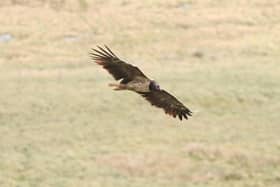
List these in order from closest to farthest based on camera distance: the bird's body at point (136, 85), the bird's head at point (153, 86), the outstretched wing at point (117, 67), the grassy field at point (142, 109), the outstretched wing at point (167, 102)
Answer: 1. the bird's body at point (136, 85)
2. the outstretched wing at point (117, 67)
3. the bird's head at point (153, 86)
4. the outstretched wing at point (167, 102)
5. the grassy field at point (142, 109)

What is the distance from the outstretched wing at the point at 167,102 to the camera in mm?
8695

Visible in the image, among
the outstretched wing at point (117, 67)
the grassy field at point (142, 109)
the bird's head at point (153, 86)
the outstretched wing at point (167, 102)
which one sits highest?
the outstretched wing at point (117, 67)

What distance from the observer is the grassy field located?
21.5 m

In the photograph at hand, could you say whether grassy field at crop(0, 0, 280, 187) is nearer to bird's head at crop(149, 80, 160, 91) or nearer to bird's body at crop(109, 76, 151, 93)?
bird's head at crop(149, 80, 160, 91)

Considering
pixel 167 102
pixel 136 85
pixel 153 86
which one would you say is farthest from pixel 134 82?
pixel 167 102

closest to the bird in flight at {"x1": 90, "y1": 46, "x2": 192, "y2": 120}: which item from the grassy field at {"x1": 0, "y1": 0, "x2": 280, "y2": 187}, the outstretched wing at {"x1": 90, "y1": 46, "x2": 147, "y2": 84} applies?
the outstretched wing at {"x1": 90, "y1": 46, "x2": 147, "y2": 84}

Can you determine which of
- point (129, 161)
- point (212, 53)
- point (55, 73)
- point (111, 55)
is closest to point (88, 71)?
point (55, 73)

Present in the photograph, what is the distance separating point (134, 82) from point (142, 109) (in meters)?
19.8

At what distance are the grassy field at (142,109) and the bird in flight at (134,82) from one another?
37.9 feet

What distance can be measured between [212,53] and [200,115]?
52.6 ft

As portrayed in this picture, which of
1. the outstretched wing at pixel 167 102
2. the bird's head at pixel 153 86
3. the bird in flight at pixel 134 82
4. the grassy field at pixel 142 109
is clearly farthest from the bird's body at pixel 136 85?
the grassy field at pixel 142 109

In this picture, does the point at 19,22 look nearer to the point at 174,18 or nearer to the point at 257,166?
the point at 174,18

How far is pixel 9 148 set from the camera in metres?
23.5

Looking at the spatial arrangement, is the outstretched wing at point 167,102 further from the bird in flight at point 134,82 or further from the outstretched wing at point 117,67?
the outstretched wing at point 117,67
